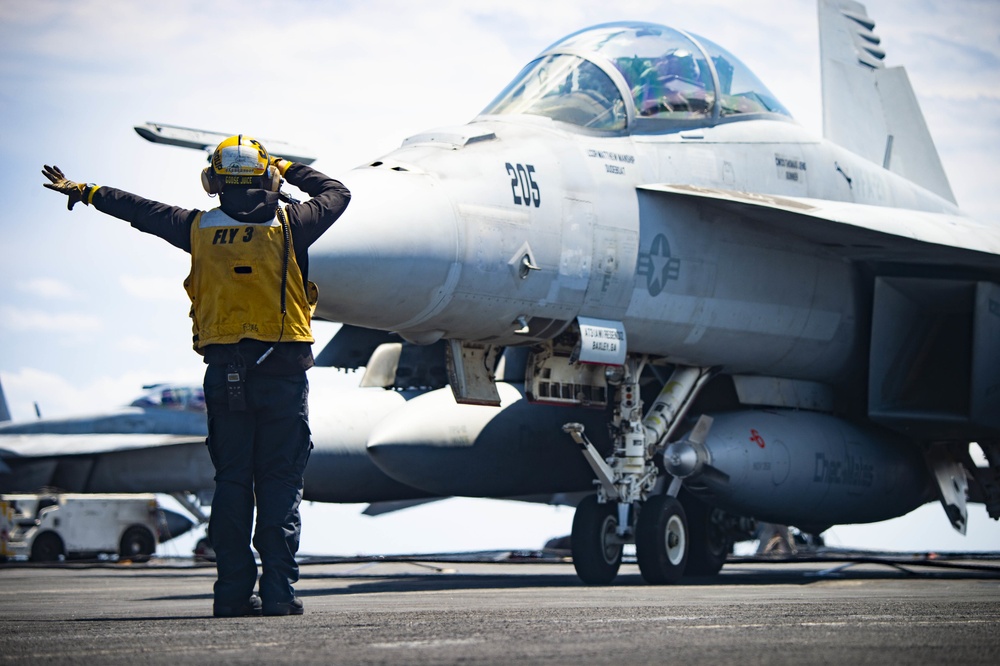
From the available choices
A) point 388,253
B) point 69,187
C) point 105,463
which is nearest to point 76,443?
point 105,463

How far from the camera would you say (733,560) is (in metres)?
Result: 16.1

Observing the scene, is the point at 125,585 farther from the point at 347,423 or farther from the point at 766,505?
the point at 766,505

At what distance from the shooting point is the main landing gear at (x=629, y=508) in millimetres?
10133

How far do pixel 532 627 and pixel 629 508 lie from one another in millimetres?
5667

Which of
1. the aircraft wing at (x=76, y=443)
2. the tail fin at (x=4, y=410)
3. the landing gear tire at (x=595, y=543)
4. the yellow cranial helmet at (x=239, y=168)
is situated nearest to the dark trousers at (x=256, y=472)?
the yellow cranial helmet at (x=239, y=168)

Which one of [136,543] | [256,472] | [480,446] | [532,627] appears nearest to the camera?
[532,627]

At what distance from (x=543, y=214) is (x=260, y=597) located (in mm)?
4104

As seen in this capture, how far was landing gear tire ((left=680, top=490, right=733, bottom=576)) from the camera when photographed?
12.7 m

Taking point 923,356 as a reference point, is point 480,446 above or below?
below

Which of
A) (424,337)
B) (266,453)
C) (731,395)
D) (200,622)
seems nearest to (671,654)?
(200,622)

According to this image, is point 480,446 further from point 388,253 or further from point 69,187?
point 69,187

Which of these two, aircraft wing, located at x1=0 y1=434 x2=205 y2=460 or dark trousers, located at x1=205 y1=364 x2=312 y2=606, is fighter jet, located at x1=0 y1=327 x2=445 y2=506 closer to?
aircraft wing, located at x1=0 y1=434 x2=205 y2=460

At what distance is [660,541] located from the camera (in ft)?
33.2

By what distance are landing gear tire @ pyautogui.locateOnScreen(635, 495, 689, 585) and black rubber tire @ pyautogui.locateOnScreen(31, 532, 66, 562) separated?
14217 millimetres
